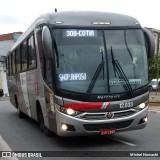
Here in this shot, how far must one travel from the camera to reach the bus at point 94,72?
8.35 m

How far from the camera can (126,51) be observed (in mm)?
8859

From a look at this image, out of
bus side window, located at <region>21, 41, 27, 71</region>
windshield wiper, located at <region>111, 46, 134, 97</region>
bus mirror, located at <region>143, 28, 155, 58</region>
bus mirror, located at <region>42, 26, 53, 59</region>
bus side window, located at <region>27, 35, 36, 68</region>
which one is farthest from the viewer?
bus side window, located at <region>21, 41, 27, 71</region>

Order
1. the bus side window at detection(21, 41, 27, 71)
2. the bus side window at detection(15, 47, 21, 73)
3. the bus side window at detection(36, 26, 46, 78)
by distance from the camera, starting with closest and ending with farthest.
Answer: the bus side window at detection(36, 26, 46, 78)
the bus side window at detection(21, 41, 27, 71)
the bus side window at detection(15, 47, 21, 73)

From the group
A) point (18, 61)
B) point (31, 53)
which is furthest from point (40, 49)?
point (18, 61)

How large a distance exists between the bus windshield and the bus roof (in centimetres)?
15

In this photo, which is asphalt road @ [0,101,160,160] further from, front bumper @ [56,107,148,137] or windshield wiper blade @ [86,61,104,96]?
windshield wiper blade @ [86,61,104,96]

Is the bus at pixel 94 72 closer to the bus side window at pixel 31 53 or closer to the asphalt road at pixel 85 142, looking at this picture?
the asphalt road at pixel 85 142

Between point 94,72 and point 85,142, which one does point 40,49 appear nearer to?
point 94,72

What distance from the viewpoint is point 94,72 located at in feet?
28.1

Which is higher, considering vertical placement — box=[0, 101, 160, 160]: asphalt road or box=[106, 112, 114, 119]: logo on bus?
box=[106, 112, 114, 119]: logo on bus

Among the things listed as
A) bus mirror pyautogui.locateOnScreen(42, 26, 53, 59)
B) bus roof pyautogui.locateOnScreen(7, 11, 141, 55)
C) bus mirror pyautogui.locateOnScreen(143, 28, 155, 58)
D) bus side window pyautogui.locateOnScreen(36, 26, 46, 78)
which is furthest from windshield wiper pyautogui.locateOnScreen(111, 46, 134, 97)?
bus side window pyautogui.locateOnScreen(36, 26, 46, 78)

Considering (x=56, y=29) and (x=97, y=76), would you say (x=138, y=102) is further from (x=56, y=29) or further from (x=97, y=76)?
(x=56, y=29)

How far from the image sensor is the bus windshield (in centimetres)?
848

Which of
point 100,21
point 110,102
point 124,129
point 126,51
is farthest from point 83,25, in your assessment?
point 124,129
